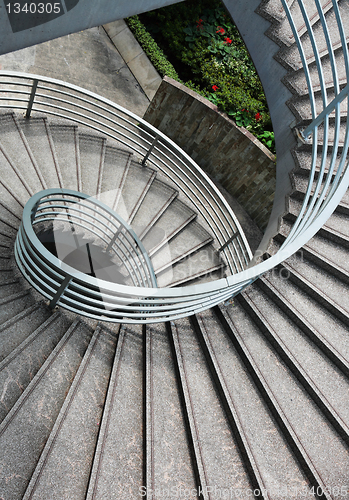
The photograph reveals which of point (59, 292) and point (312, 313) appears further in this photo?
point (312, 313)

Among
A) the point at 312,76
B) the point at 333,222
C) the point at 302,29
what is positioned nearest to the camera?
the point at 333,222

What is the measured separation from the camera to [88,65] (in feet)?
29.1

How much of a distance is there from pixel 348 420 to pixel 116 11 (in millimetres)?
4517

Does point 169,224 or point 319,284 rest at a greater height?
point 169,224

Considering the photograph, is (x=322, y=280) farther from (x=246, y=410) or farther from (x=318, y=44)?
(x=318, y=44)

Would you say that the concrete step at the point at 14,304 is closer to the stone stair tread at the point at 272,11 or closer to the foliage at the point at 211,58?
the stone stair tread at the point at 272,11

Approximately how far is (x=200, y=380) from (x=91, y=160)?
12.9ft

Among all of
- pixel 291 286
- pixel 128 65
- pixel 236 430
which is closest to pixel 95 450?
pixel 236 430

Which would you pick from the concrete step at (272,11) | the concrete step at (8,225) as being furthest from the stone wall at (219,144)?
the concrete step at (8,225)

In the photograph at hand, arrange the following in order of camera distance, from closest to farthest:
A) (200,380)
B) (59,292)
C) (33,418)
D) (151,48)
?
1. (33,418)
2. (59,292)
3. (200,380)
4. (151,48)

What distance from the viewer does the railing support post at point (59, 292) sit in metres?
3.66

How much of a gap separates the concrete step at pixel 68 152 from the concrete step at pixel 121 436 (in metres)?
2.73

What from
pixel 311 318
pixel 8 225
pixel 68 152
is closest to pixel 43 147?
pixel 68 152

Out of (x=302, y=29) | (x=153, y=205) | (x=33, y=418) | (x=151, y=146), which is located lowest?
(x=33, y=418)
